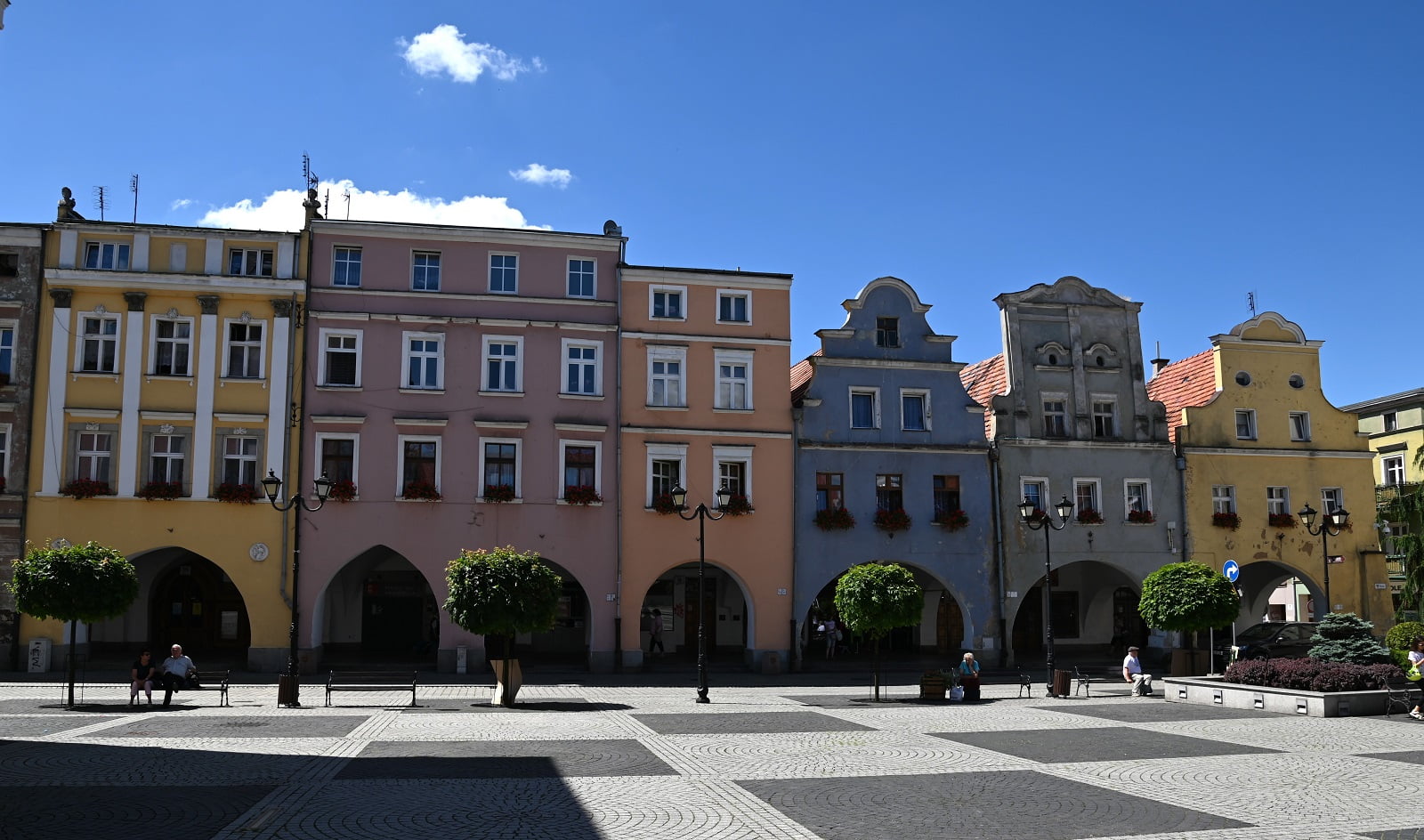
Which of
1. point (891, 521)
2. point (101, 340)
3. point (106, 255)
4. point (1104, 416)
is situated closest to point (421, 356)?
point (101, 340)

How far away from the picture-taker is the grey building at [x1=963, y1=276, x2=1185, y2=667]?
4009cm

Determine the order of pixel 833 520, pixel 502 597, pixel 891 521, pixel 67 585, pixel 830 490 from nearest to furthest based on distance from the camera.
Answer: pixel 67 585
pixel 502 597
pixel 833 520
pixel 891 521
pixel 830 490

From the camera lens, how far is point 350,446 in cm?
3531

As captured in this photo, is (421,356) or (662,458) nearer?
(421,356)

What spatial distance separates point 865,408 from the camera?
129 feet

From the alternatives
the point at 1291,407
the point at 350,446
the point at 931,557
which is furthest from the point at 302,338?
the point at 1291,407

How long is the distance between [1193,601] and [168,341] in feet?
99.5

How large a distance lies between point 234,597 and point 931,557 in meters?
23.9

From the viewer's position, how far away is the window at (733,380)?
37969 mm

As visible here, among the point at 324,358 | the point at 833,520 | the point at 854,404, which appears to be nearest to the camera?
the point at 324,358

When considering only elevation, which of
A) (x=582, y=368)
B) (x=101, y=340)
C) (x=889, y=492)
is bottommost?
(x=889, y=492)

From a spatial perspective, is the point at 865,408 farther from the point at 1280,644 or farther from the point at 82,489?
the point at 82,489

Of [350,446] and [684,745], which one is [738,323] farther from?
[684,745]

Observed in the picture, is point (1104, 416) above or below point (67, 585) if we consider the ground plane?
above
